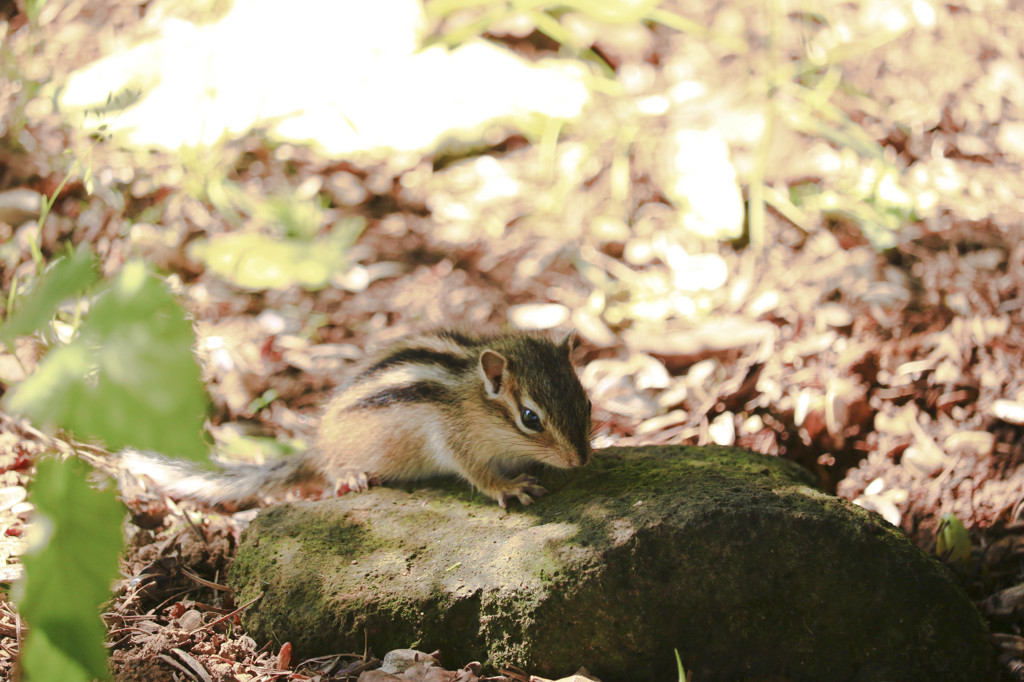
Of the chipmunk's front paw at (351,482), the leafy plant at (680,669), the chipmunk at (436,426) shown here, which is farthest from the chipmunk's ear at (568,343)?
the leafy plant at (680,669)

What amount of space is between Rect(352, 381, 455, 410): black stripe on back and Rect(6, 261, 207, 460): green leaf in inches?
72.8

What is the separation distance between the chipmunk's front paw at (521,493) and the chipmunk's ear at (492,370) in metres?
0.43

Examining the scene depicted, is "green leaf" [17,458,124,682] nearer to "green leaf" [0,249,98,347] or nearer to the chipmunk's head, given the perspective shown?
"green leaf" [0,249,98,347]

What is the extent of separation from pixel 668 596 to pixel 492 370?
1.27 metres

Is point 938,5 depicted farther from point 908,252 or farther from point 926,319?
point 926,319

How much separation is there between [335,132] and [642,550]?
4353mm

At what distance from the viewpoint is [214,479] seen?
3.33m

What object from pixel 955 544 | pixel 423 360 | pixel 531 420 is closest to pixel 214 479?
pixel 423 360

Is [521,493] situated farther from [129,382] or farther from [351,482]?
[129,382]

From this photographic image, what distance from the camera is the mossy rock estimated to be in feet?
7.25

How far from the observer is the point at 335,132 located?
5.60 meters

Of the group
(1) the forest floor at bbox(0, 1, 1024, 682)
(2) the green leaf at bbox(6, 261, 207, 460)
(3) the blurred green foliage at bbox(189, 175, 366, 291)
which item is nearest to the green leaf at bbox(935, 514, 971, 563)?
(1) the forest floor at bbox(0, 1, 1024, 682)

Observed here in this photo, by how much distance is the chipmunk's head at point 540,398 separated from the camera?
293 cm

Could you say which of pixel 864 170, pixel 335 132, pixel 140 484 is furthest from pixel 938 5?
pixel 140 484
